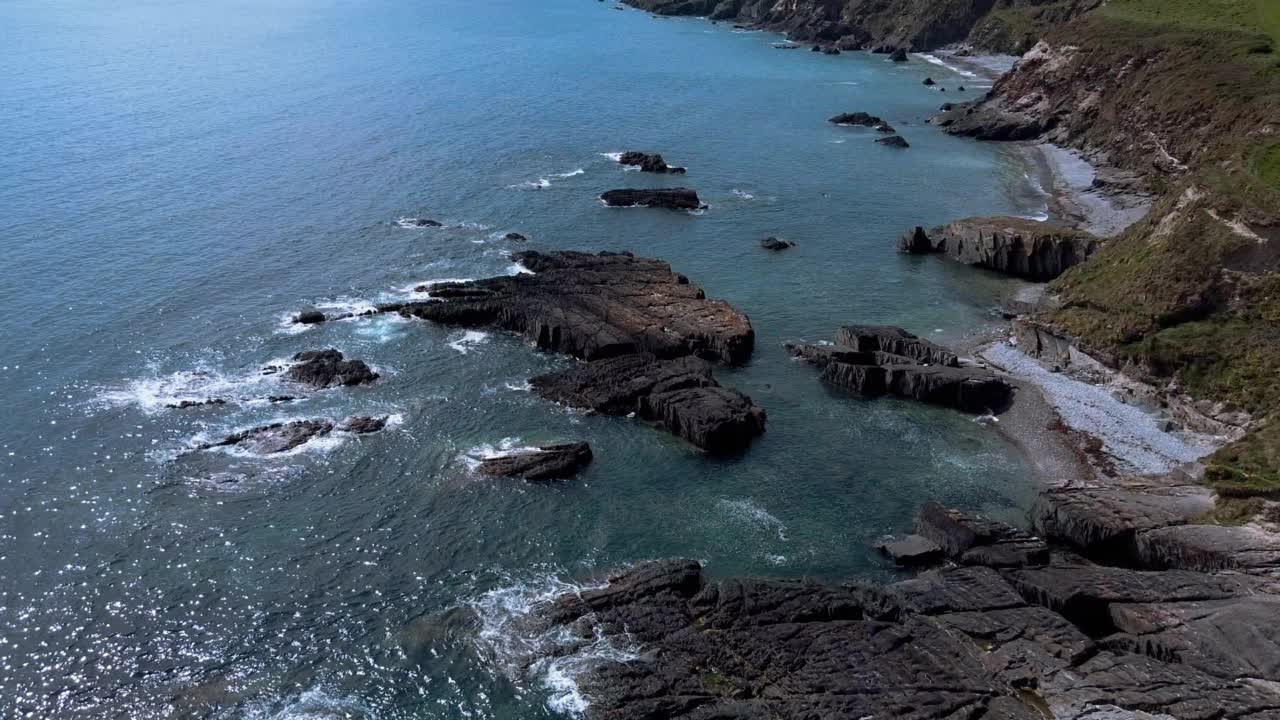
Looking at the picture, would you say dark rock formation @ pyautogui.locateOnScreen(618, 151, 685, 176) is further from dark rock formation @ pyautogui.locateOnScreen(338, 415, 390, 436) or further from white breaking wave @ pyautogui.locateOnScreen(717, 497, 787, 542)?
white breaking wave @ pyautogui.locateOnScreen(717, 497, 787, 542)

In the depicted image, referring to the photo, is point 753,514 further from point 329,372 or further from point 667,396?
point 329,372

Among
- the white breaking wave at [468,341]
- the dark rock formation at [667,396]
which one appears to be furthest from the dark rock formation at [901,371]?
the white breaking wave at [468,341]

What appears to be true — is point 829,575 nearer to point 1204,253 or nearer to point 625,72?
point 1204,253

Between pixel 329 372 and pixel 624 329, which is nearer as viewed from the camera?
pixel 329 372

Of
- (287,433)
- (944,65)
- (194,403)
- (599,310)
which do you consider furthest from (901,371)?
(944,65)

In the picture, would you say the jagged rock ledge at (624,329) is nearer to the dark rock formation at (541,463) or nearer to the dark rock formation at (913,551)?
the dark rock formation at (541,463)

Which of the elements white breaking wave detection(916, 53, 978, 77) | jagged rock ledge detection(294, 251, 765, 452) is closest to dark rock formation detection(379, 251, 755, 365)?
jagged rock ledge detection(294, 251, 765, 452)
